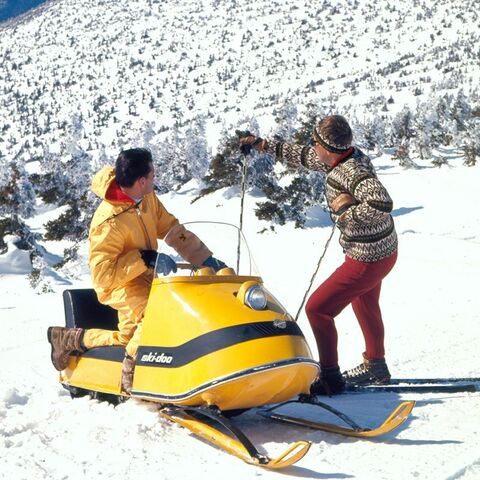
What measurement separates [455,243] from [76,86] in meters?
154

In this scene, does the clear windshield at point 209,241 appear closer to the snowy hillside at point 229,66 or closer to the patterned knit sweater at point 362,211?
the patterned knit sweater at point 362,211

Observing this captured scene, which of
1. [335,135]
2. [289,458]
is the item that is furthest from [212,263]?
[289,458]

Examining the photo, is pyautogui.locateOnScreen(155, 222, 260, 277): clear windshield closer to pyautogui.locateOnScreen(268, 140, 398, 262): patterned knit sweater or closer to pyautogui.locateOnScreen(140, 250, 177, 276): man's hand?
pyautogui.locateOnScreen(140, 250, 177, 276): man's hand

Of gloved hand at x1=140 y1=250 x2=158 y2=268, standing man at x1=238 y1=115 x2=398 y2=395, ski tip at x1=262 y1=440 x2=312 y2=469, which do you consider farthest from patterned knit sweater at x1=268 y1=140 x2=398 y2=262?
ski tip at x1=262 y1=440 x2=312 y2=469

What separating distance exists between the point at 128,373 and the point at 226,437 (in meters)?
0.98

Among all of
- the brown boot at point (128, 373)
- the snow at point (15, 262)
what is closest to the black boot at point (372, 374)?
the brown boot at point (128, 373)

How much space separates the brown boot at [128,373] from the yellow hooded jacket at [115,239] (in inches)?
16.6

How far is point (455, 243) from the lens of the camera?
18141 mm

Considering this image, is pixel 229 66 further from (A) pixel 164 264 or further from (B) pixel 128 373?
(B) pixel 128 373

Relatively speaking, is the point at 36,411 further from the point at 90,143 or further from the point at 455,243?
the point at 90,143

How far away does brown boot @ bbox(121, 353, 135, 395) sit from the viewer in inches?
174

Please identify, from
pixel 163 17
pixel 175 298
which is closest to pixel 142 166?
pixel 175 298

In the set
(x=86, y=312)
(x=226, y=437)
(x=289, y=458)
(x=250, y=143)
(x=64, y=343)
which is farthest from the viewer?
(x=250, y=143)

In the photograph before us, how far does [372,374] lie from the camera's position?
527cm
